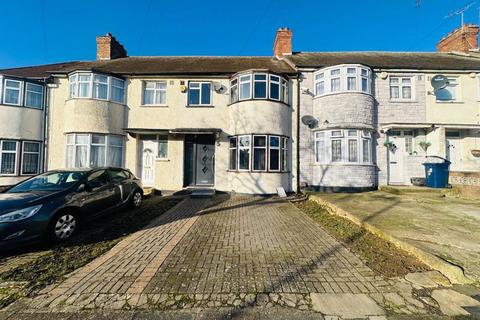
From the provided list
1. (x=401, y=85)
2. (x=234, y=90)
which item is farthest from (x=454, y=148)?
(x=234, y=90)

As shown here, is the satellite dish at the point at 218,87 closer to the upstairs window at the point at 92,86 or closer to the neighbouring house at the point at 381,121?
the neighbouring house at the point at 381,121

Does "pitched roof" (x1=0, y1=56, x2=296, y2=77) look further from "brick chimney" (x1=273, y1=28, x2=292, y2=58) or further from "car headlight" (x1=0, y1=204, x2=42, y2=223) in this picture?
"car headlight" (x1=0, y1=204, x2=42, y2=223)

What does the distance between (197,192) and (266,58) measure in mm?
10575

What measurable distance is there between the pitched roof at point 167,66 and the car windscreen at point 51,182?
7.63 m

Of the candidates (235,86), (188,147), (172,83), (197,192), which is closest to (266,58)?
(235,86)

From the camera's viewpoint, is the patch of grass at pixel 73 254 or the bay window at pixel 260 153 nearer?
the patch of grass at pixel 73 254

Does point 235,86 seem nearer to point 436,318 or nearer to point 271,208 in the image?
point 271,208

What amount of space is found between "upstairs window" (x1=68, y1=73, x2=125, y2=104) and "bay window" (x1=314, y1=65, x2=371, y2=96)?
37.4ft

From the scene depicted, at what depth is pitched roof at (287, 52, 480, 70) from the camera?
38.7 feet

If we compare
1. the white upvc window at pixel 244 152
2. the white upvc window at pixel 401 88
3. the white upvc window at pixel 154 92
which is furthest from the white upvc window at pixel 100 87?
the white upvc window at pixel 401 88

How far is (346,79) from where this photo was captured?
36.4 ft

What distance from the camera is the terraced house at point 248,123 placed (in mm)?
11031

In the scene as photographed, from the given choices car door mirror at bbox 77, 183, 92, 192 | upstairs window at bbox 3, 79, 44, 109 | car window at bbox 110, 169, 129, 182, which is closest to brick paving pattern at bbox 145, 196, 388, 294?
car door mirror at bbox 77, 183, 92, 192

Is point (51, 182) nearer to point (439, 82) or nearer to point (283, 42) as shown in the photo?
point (283, 42)
